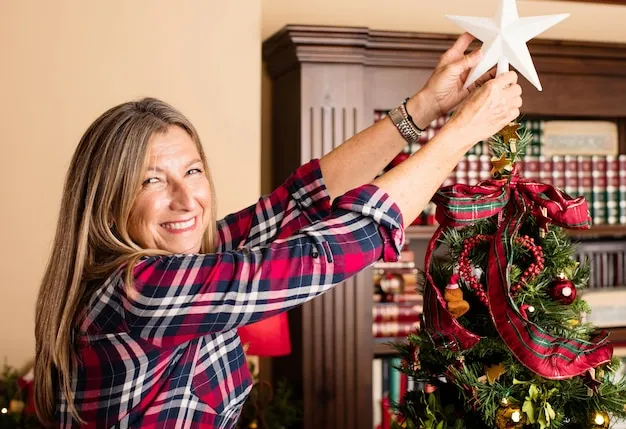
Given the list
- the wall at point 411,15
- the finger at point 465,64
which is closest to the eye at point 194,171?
the finger at point 465,64

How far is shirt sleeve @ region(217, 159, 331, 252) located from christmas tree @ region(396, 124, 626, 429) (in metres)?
0.25

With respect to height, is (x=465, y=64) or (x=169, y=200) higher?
(x=465, y=64)

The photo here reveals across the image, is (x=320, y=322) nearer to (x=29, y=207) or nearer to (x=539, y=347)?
(x=29, y=207)

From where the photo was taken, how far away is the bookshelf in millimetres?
2354

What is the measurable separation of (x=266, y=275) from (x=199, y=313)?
0.35 ft

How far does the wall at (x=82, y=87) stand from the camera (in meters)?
2.34

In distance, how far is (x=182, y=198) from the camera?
1176mm

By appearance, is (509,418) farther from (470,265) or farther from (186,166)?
(186,166)

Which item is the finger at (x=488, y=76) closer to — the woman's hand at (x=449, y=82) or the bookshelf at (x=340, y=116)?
the woman's hand at (x=449, y=82)

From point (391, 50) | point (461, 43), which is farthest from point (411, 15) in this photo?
point (461, 43)

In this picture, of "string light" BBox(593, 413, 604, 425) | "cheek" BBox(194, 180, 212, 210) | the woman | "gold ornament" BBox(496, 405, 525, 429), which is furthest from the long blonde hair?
"string light" BBox(593, 413, 604, 425)

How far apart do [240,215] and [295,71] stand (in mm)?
1089

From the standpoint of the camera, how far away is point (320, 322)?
7.75 ft

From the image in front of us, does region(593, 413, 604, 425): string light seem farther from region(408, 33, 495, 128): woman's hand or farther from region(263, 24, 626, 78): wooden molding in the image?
region(263, 24, 626, 78): wooden molding
